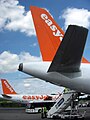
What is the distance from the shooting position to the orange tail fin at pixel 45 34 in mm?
12609

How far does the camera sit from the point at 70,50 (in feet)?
31.1

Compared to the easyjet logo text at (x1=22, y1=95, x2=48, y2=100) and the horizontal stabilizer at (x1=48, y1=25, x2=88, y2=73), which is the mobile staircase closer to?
the horizontal stabilizer at (x1=48, y1=25, x2=88, y2=73)

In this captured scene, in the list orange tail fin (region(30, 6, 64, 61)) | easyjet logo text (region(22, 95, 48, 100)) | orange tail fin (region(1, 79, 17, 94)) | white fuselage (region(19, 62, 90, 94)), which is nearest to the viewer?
white fuselage (region(19, 62, 90, 94))

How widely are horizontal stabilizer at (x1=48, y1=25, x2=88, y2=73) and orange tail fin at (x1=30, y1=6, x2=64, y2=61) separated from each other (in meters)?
1.58

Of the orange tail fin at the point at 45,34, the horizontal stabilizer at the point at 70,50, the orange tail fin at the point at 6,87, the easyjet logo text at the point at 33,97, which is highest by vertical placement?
the orange tail fin at the point at 45,34

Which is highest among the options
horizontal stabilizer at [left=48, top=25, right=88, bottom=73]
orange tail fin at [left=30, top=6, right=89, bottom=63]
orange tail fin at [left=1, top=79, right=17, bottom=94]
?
orange tail fin at [left=30, top=6, right=89, bottom=63]

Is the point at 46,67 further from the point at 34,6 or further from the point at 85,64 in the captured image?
the point at 34,6

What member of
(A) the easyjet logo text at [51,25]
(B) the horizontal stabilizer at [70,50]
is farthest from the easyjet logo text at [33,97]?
(B) the horizontal stabilizer at [70,50]

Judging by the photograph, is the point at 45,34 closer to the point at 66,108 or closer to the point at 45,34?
the point at 45,34

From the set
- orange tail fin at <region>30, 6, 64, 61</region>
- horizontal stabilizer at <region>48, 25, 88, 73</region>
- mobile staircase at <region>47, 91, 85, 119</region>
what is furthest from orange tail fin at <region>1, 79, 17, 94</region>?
horizontal stabilizer at <region>48, 25, 88, 73</region>

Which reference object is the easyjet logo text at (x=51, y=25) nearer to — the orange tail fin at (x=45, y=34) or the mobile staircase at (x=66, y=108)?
the orange tail fin at (x=45, y=34)

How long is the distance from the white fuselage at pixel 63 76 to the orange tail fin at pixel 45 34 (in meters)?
0.75

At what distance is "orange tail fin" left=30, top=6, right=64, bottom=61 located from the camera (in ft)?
41.4

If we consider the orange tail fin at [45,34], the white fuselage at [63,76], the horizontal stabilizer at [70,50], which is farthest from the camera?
the orange tail fin at [45,34]
